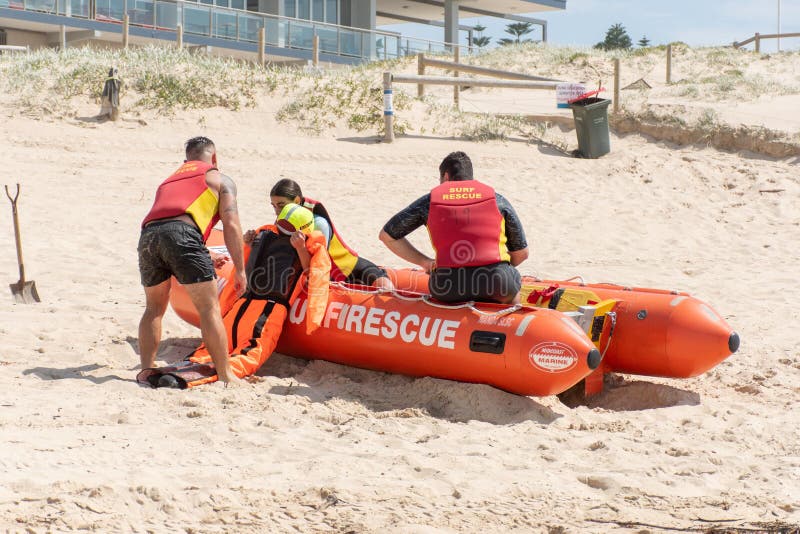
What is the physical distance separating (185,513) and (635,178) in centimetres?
1051

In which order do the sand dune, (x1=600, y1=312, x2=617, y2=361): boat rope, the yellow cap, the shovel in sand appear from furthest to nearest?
1. the shovel in sand
2. the yellow cap
3. (x1=600, y1=312, x2=617, y2=361): boat rope
4. the sand dune

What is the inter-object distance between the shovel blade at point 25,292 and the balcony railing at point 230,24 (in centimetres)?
1798

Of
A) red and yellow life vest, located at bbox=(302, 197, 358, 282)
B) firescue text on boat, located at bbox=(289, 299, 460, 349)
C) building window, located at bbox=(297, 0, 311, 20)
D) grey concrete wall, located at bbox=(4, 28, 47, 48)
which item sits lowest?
firescue text on boat, located at bbox=(289, 299, 460, 349)

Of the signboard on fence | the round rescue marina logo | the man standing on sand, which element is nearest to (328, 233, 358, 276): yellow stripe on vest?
the man standing on sand

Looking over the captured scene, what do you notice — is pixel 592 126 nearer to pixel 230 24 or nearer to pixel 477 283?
pixel 477 283

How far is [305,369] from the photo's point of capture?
618 cm

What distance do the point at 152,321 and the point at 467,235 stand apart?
6.32ft

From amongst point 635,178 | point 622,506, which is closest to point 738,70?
point 635,178

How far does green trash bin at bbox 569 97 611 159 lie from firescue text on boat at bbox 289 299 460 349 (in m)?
8.75

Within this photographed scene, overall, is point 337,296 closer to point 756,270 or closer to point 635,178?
point 756,270

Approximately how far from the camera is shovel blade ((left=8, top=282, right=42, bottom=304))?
714cm

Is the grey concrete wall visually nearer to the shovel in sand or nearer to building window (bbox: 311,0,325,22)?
building window (bbox: 311,0,325,22)

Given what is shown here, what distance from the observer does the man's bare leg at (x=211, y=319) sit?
17.6ft

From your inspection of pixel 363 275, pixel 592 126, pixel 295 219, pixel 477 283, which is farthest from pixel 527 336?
pixel 592 126
